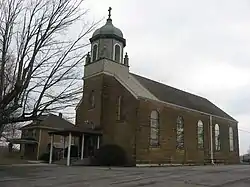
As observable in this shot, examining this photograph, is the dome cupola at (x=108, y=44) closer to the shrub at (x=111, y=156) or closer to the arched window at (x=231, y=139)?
the shrub at (x=111, y=156)

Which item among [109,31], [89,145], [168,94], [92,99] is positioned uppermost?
[109,31]

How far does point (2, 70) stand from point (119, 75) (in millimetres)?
19764

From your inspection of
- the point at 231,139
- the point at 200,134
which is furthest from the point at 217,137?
the point at 200,134

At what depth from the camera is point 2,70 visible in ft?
48.2

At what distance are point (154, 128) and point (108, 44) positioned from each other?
1050cm

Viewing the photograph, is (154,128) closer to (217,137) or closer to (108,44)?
(108,44)

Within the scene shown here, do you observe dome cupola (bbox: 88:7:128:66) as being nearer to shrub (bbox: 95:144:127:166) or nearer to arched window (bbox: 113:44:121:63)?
arched window (bbox: 113:44:121:63)

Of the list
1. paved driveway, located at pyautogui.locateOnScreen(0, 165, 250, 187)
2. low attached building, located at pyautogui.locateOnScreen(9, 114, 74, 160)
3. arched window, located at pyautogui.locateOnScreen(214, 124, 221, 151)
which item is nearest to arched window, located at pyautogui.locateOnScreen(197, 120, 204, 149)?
arched window, located at pyautogui.locateOnScreen(214, 124, 221, 151)

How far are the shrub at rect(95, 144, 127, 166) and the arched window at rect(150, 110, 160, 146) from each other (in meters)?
3.29

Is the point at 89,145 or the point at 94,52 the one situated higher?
the point at 94,52

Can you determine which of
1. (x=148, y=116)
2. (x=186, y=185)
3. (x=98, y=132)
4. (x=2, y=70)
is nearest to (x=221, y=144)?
(x=148, y=116)

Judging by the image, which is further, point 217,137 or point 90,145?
point 217,137

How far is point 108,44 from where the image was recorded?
34.8m

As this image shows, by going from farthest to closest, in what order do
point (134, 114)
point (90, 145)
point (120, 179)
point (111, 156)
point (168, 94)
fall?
point (168, 94)
point (90, 145)
point (134, 114)
point (111, 156)
point (120, 179)
